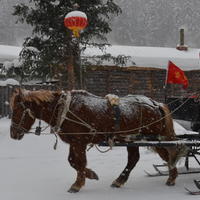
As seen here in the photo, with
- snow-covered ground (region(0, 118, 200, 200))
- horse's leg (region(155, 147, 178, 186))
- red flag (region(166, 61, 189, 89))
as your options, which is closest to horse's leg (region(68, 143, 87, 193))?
snow-covered ground (region(0, 118, 200, 200))

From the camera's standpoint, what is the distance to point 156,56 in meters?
20.2

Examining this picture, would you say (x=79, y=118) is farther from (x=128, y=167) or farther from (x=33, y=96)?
(x=128, y=167)

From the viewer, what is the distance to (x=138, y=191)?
5.91 metres

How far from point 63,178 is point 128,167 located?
4.32 feet

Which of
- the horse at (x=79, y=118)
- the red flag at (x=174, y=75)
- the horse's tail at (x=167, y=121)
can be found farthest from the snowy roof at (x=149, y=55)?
the horse at (x=79, y=118)

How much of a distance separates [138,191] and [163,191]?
414 millimetres

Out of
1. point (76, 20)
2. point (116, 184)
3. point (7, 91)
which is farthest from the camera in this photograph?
point (7, 91)

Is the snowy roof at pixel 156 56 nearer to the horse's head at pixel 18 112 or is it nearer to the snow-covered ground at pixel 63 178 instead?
the snow-covered ground at pixel 63 178

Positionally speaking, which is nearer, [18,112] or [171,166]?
[18,112]

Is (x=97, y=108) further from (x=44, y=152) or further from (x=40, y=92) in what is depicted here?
(x=44, y=152)

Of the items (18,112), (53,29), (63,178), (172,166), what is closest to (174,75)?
(172,166)

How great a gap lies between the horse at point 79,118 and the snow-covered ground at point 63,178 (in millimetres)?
248

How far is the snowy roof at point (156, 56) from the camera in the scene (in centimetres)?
1894

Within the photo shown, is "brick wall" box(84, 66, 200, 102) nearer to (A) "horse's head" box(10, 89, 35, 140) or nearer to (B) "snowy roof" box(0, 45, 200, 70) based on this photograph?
(B) "snowy roof" box(0, 45, 200, 70)
